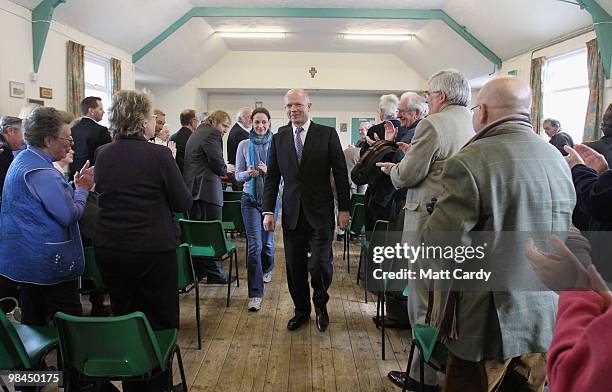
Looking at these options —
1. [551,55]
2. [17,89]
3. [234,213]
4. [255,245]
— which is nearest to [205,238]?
[255,245]

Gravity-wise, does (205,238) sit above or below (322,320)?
above

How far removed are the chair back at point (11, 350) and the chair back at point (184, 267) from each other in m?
1.08

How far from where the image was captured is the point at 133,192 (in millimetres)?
1945

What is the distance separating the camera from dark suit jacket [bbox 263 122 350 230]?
10.0 ft

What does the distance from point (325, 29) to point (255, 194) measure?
7041mm

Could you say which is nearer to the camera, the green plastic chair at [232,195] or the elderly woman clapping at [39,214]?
the elderly woman clapping at [39,214]

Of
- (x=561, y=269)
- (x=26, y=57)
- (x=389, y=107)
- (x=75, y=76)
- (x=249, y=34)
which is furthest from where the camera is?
(x=249, y=34)

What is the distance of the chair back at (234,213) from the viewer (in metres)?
4.92

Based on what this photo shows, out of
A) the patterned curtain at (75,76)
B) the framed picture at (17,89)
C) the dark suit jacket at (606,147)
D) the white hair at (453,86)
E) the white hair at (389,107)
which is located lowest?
the dark suit jacket at (606,147)

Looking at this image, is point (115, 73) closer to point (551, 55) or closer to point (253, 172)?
point (253, 172)

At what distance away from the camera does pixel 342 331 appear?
3.28 metres

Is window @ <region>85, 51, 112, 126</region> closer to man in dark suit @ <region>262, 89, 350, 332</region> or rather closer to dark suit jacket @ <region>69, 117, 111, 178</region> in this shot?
dark suit jacket @ <region>69, 117, 111, 178</region>

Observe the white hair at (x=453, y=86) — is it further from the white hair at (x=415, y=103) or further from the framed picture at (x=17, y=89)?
the framed picture at (x=17, y=89)

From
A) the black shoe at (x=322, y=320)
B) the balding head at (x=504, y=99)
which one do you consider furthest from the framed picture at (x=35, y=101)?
the balding head at (x=504, y=99)
